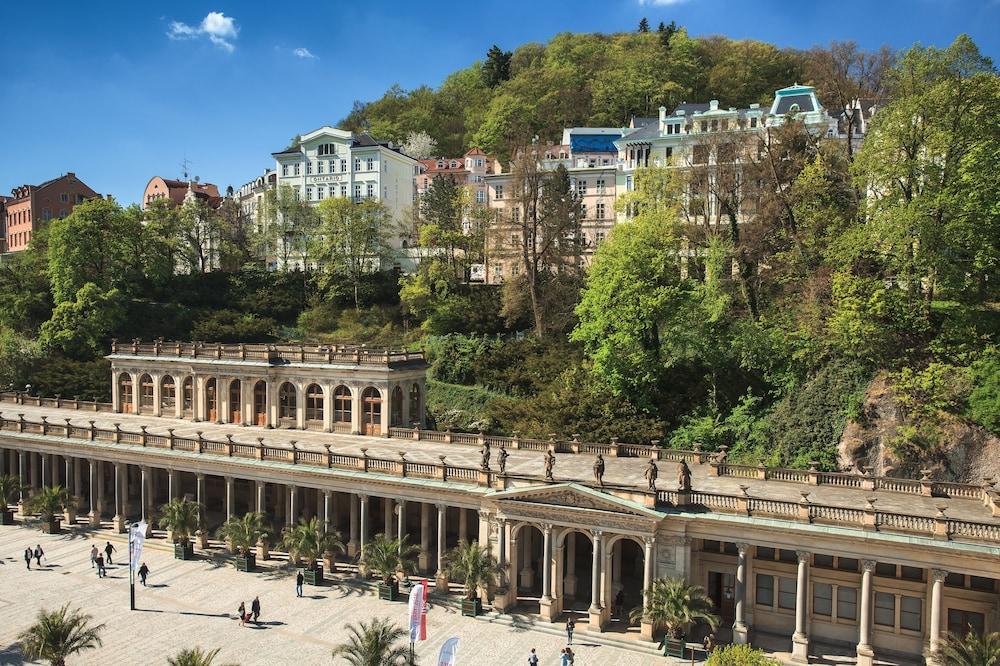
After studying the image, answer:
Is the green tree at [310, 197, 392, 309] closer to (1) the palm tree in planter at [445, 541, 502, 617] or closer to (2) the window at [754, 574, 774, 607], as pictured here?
(1) the palm tree in planter at [445, 541, 502, 617]

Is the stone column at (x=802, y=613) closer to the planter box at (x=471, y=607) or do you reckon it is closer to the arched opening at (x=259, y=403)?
the planter box at (x=471, y=607)

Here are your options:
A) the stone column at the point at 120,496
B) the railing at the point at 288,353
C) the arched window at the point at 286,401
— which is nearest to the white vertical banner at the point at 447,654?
the railing at the point at 288,353

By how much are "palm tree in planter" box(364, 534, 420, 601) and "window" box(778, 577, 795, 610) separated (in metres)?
13.4

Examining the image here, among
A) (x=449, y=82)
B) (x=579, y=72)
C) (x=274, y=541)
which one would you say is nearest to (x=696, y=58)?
(x=579, y=72)

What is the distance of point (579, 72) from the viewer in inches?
4331

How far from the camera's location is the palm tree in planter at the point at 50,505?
3903cm

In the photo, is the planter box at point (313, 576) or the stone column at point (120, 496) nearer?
the planter box at point (313, 576)

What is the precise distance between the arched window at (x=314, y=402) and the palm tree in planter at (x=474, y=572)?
15828 millimetres

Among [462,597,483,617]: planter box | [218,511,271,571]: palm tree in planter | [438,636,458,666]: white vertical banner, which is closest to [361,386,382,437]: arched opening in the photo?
[218,511,271,571]: palm tree in planter

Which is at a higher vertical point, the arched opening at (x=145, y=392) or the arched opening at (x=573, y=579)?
the arched opening at (x=145, y=392)

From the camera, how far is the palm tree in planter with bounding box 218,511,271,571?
33.4m

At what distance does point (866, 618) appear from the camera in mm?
24266

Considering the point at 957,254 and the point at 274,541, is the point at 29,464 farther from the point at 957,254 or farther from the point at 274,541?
the point at 957,254

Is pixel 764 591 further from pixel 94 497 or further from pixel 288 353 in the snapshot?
pixel 94 497
